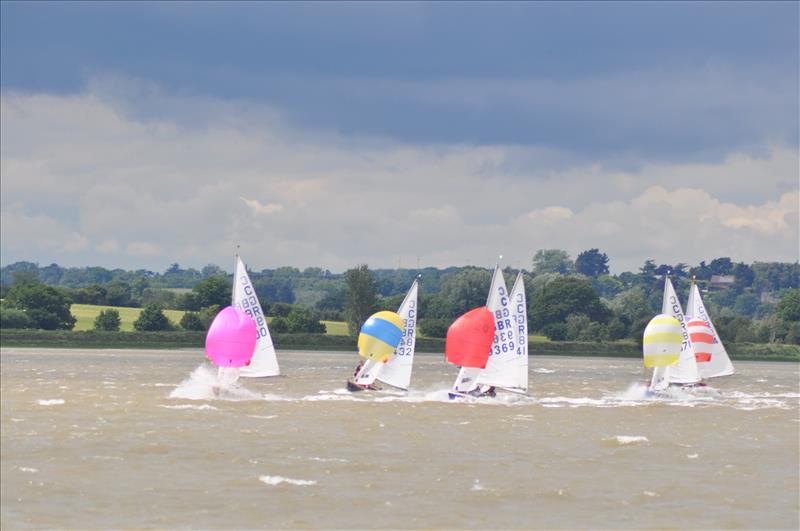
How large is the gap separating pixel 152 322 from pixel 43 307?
1341 cm

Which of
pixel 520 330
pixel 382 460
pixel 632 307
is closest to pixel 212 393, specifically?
pixel 520 330

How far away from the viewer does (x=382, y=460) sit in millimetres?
40688

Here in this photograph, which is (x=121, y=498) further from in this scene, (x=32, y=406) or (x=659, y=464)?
(x=32, y=406)

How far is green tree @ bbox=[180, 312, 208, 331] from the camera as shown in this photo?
147 meters

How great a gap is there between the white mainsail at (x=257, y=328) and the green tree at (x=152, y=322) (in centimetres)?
8463

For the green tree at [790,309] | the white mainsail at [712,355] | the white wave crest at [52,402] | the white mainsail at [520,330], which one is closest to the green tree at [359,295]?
the green tree at [790,309]

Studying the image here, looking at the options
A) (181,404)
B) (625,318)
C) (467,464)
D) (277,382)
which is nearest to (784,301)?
(625,318)

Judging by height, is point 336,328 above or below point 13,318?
above

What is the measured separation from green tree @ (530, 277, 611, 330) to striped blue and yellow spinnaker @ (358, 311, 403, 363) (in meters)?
111

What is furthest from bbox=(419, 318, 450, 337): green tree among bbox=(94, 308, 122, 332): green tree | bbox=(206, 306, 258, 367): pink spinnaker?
bbox=(206, 306, 258, 367): pink spinnaker

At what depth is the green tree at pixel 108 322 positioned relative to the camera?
147 metres

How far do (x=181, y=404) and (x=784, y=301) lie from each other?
129222mm

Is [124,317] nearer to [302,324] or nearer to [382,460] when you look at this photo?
[302,324]

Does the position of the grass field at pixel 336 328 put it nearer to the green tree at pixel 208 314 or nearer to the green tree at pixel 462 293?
the green tree at pixel 462 293
